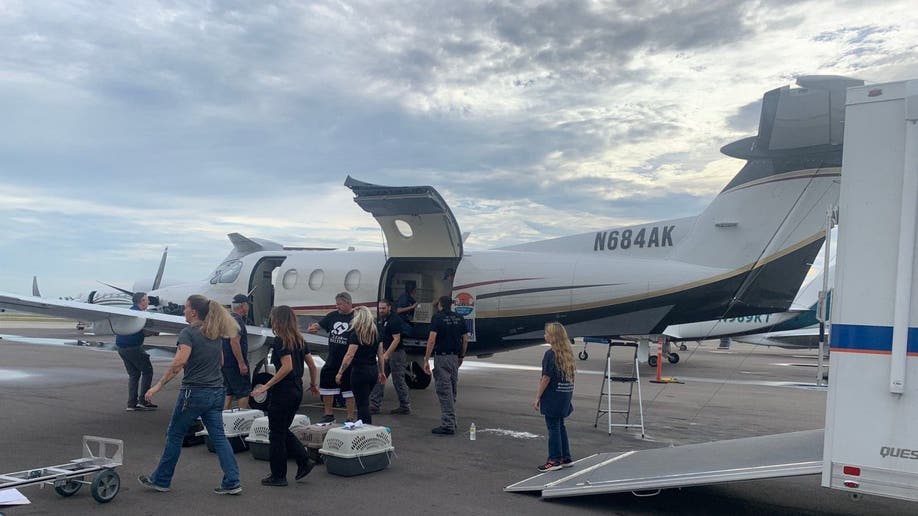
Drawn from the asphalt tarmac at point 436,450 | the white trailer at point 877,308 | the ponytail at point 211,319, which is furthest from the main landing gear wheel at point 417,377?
the white trailer at point 877,308

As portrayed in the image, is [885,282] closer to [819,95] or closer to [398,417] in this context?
[819,95]

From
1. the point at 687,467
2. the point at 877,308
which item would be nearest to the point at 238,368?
the point at 687,467

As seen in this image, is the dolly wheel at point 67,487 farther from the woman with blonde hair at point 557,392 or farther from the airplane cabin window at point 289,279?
the airplane cabin window at point 289,279

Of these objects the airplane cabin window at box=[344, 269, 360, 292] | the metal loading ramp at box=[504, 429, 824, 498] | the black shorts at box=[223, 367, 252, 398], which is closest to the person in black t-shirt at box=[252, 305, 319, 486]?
the metal loading ramp at box=[504, 429, 824, 498]

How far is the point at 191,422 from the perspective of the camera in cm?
620

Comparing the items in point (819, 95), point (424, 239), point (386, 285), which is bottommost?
point (386, 285)

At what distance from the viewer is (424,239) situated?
12.9m

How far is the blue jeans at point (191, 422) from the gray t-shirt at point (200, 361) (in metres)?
0.06

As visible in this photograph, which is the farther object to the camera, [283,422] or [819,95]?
[819,95]

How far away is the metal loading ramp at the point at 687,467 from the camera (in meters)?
5.51

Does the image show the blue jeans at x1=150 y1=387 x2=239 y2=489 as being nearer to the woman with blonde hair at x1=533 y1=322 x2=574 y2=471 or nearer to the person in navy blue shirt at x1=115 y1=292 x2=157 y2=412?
the woman with blonde hair at x1=533 y1=322 x2=574 y2=471

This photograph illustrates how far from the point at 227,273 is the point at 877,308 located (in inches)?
532

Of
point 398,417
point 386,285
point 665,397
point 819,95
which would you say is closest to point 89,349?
point 386,285

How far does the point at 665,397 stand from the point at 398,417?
273 inches
